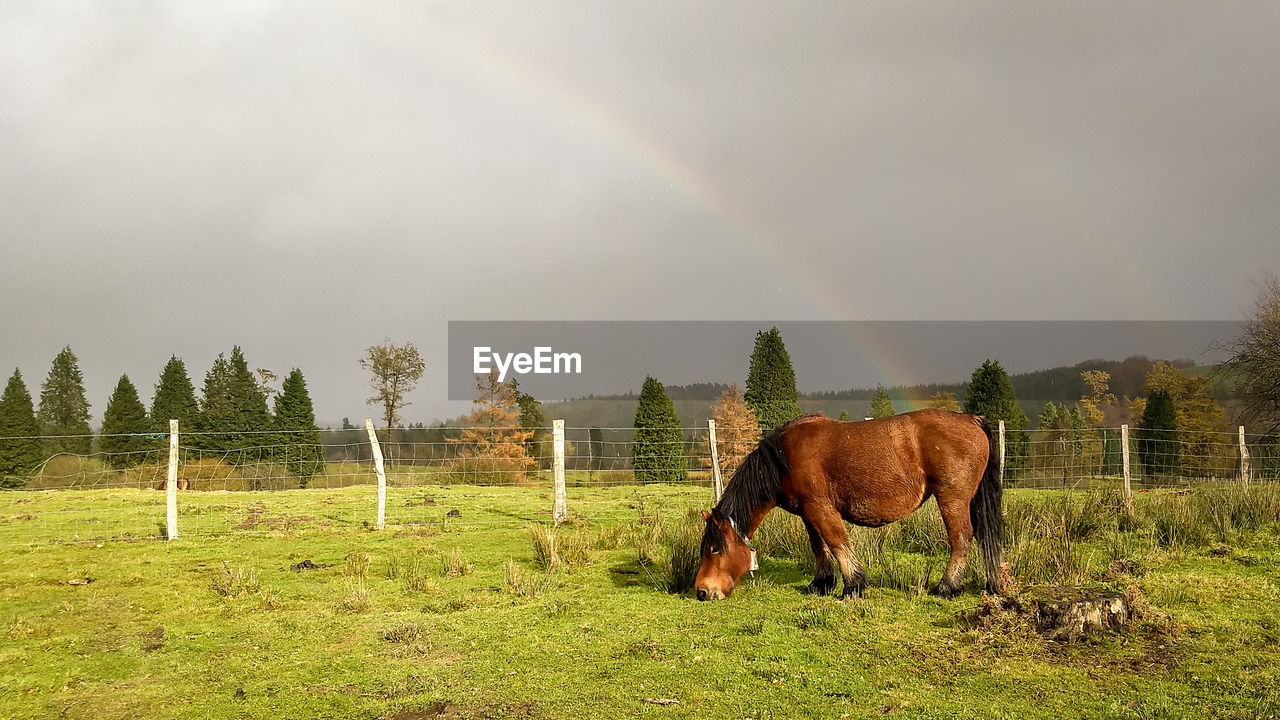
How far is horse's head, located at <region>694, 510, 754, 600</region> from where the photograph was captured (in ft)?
22.8

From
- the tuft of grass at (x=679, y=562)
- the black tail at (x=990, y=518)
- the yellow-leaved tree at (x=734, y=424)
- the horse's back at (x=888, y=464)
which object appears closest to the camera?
the horse's back at (x=888, y=464)

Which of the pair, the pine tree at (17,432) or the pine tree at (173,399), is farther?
the pine tree at (173,399)

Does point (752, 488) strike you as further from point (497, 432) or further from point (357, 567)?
point (497, 432)

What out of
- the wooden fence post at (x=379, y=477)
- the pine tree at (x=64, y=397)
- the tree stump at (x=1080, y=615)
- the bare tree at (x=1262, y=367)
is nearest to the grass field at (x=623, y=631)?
the tree stump at (x=1080, y=615)

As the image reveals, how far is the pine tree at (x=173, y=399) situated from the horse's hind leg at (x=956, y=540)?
163ft

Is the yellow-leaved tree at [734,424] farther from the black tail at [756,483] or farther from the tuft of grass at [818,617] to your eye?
the tuft of grass at [818,617]

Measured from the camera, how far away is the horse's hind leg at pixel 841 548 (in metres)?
6.59

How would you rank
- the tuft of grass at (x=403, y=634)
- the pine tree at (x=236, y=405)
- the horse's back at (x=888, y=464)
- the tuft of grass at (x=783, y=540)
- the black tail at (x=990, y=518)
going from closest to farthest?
the tuft of grass at (x=403, y=634) < the horse's back at (x=888, y=464) < the black tail at (x=990, y=518) < the tuft of grass at (x=783, y=540) < the pine tree at (x=236, y=405)

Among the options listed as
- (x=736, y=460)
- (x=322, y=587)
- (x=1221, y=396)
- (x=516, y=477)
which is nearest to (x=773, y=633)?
(x=322, y=587)

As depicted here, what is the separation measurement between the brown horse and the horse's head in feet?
0.03

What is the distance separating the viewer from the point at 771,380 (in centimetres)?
4141

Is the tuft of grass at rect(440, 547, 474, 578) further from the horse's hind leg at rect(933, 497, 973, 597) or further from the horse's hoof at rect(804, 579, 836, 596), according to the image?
the horse's hind leg at rect(933, 497, 973, 597)

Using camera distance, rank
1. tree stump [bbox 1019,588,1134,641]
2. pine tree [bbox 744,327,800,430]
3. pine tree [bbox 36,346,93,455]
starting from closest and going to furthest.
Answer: tree stump [bbox 1019,588,1134,641] → pine tree [bbox 744,327,800,430] → pine tree [bbox 36,346,93,455]

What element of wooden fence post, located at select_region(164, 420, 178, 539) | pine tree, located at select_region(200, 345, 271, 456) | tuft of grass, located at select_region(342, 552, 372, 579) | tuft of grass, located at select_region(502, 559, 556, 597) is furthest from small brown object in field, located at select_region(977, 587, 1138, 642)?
pine tree, located at select_region(200, 345, 271, 456)
